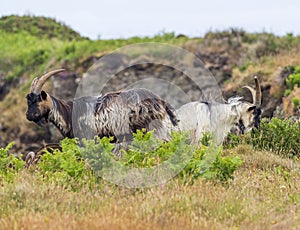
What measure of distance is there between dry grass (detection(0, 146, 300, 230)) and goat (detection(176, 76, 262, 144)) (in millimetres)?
5241

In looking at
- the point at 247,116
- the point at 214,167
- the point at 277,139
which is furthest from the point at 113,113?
the point at 214,167

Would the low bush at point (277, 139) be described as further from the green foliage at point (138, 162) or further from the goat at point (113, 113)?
the green foliage at point (138, 162)

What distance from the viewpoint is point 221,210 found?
711 cm

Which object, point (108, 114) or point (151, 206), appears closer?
point (151, 206)

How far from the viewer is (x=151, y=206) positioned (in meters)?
6.94

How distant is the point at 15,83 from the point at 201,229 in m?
29.9

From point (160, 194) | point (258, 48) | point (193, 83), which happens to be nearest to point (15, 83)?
point (193, 83)

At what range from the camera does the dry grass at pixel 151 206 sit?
638 centimetres

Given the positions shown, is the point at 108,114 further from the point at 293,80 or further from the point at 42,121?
the point at 293,80

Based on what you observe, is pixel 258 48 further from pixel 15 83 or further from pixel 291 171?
pixel 291 171

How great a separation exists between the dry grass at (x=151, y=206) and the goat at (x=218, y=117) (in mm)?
5241

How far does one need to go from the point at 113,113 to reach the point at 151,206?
5659mm

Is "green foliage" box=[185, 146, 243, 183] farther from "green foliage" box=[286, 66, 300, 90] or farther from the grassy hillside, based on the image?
"green foliage" box=[286, 66, 300, 90]

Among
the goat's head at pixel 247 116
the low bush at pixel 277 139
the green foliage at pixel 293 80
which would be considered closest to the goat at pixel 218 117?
the goat's head at pixel 247 116
